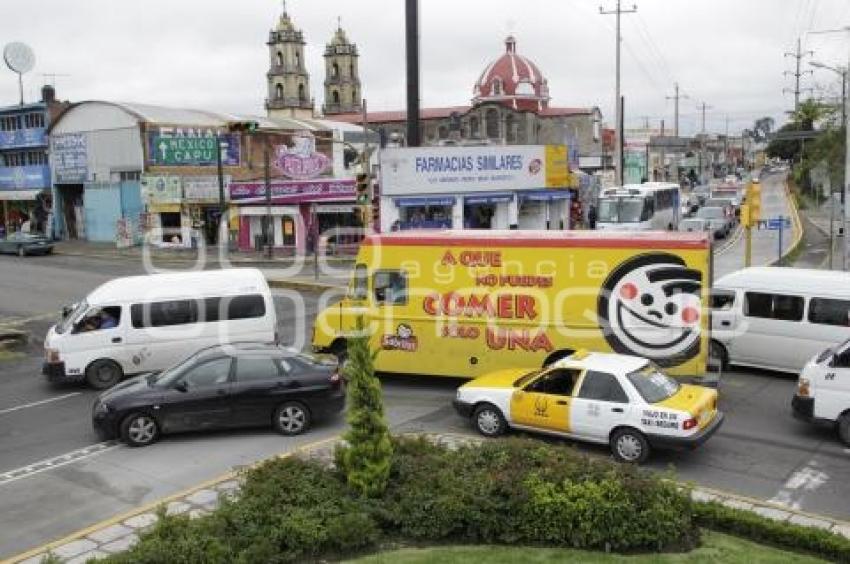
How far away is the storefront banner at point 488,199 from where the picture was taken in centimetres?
4219

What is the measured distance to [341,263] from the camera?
129 feet

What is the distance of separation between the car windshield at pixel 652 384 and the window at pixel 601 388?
0.79 feet

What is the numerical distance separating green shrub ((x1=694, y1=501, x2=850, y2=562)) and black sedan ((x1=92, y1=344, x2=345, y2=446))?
6571 millimetres

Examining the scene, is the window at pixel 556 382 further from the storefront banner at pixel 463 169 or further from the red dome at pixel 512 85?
the red dome at pixel 512 85

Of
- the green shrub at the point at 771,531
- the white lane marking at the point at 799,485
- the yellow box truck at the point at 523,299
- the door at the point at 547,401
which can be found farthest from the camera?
the yellow box truck at the point at 523,299

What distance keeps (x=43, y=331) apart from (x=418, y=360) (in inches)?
514

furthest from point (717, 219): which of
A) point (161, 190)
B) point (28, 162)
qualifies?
point (28, 162)

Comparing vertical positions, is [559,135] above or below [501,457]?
above

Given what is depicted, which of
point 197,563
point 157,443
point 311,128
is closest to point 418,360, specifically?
point 157,443

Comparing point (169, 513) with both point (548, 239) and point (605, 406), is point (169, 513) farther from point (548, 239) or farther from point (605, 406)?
point (548, 239)

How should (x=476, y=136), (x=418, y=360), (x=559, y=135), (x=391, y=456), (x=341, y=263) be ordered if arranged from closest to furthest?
(x=391, y=456)
(x=418, y=360)
(x=341, y=263)
(x=476, y=136)
(x=559, y=135)

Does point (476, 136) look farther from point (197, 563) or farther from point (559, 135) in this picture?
point (197, 563)

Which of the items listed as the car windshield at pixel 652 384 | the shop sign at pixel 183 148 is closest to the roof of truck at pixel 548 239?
the car windshield at pixel 652 384

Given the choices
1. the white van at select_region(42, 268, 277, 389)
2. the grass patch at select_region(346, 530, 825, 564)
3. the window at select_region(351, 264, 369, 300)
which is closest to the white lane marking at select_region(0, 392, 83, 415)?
the white van at select_region(42, 268, 277, 389)
